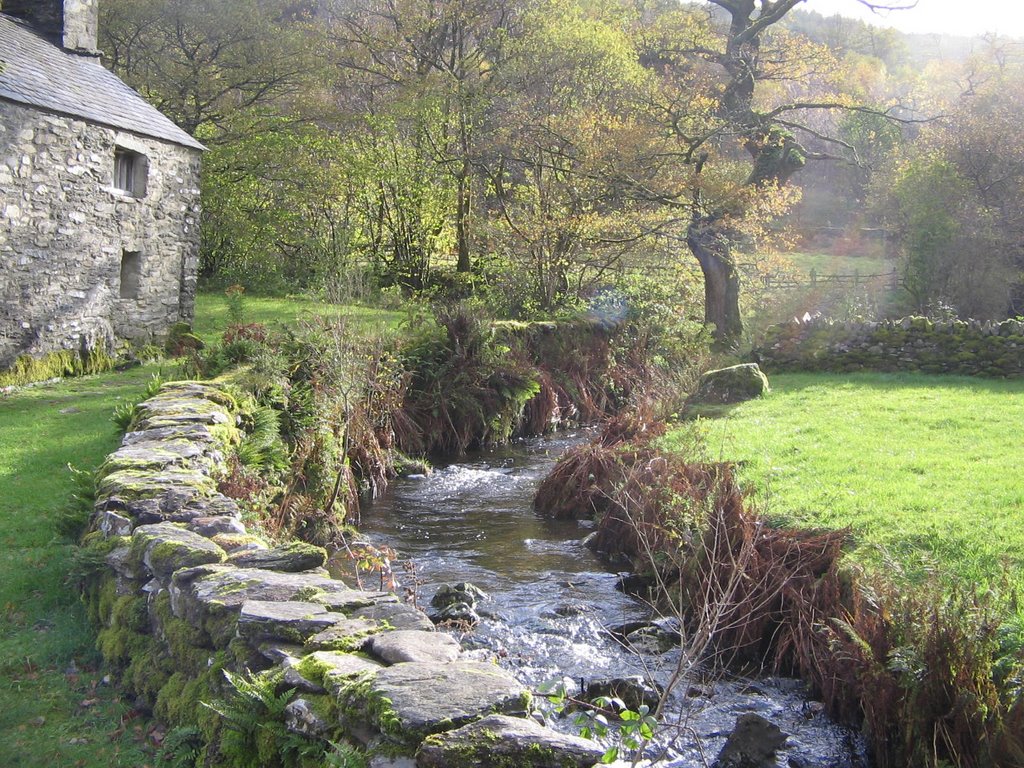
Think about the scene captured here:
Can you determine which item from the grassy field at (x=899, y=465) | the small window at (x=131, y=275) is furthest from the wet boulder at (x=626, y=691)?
the small window at (x=131, y=275)

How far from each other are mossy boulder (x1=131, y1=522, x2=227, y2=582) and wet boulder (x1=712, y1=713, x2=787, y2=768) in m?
3.30

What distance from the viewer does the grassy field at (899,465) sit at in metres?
7.48

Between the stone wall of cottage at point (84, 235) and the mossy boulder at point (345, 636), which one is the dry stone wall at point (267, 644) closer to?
the mossy boulder at point (345, 636)

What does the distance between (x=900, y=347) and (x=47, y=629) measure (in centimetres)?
1648

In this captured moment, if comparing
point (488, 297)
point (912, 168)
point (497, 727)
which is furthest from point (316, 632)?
point (912, 168)

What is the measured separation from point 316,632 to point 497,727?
4.72ft

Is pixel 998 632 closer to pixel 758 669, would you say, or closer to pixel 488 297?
pixel 758 669

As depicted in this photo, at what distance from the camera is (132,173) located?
16703mm

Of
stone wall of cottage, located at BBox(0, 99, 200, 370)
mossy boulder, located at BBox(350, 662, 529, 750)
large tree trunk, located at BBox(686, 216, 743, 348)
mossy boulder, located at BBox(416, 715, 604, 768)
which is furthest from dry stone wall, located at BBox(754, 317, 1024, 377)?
mossy boulder, located at BBox(416, 715, 604, 768)

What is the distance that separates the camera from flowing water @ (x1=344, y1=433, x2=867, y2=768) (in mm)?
6066

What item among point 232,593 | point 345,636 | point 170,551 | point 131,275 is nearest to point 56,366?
point 131,275

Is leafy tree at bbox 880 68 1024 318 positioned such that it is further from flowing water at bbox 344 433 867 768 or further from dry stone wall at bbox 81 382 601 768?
dry stone wall at bbox 81 382 601 768

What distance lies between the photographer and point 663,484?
32.8 ft

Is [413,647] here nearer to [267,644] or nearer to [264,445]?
[267,644]
